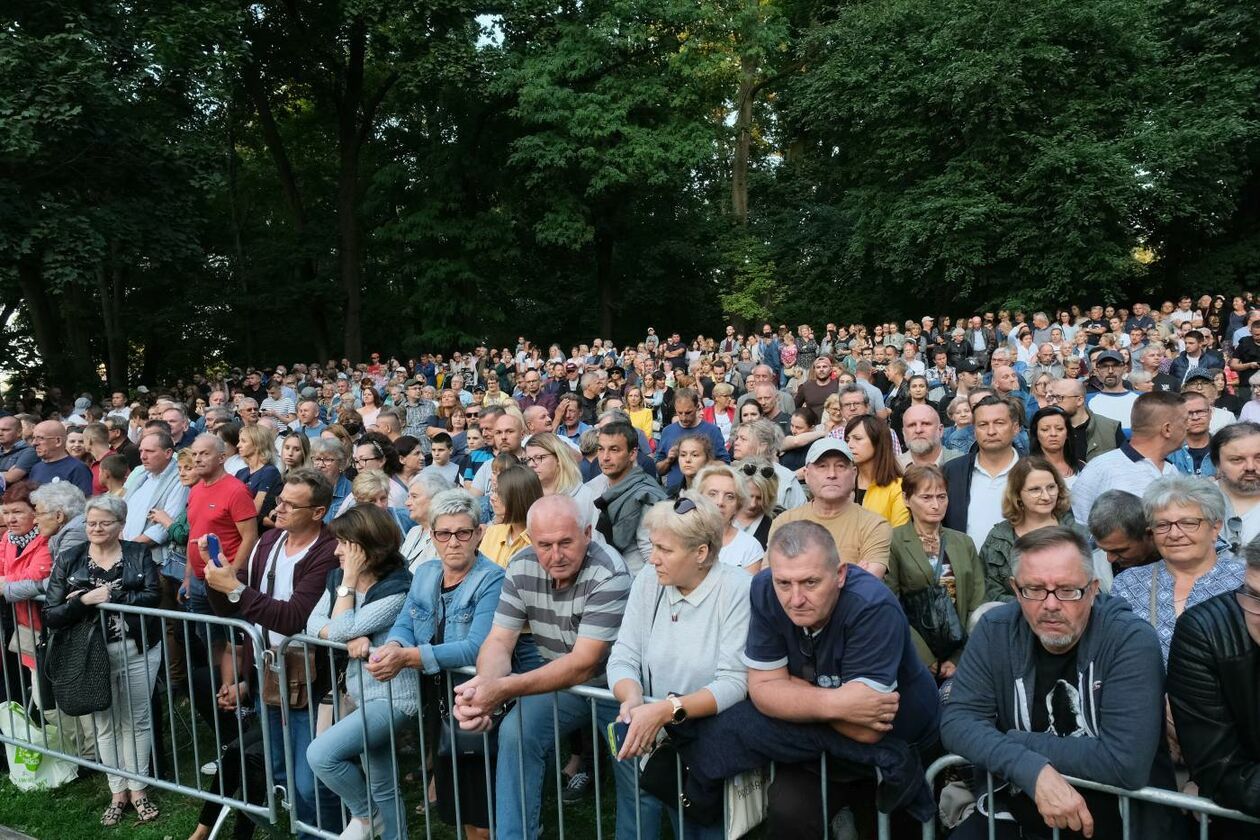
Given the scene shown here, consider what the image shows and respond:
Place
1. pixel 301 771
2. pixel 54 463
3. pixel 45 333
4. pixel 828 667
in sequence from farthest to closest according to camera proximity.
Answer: pixel 45 333 < pixel 54 463 < pixel 301 771 < pixel 828 667

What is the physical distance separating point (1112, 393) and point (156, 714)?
22.7 feet

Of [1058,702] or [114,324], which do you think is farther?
[114,324]

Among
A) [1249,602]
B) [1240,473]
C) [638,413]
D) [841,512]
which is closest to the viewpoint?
[1249,602]

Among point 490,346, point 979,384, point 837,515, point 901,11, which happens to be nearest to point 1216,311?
point 979,384

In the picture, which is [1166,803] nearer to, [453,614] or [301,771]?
[453,614]

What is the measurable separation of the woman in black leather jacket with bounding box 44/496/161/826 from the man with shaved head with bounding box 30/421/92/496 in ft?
9.69

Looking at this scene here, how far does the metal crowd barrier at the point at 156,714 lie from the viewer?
430 centimetres

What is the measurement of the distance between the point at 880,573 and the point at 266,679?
2.84m

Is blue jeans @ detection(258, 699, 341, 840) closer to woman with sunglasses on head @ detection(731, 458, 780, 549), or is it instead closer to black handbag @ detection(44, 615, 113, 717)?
black handbag @ detection(44, 615, 113, 717)

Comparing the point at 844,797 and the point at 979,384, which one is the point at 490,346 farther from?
the point at 844,797

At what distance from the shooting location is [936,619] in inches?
147

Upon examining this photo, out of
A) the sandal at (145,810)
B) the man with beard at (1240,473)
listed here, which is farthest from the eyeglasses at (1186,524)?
the sandal at (145,810)

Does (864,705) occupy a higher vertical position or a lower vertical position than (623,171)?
lower

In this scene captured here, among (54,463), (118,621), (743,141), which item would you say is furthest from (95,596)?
(743,141)
